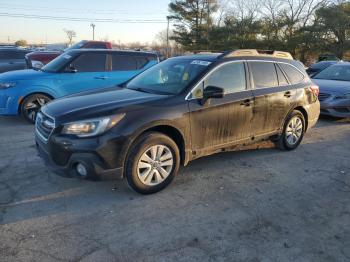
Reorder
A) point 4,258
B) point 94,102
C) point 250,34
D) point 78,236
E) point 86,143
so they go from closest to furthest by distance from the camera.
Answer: point 4,258
point 78,236
point 86,143
point 94,102
point 250,34

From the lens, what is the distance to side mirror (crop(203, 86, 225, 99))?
4.31 meters

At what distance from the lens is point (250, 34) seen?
45.2m

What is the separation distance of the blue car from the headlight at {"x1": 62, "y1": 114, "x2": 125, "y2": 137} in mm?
4314

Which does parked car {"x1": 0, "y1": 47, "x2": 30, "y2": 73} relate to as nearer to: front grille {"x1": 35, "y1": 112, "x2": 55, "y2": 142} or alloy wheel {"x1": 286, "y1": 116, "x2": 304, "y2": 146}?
front grille {"x1": 35, "y1": 112, "x2": 55, "y2": 142}

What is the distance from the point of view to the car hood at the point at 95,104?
3783mm

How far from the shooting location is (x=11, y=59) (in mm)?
14156

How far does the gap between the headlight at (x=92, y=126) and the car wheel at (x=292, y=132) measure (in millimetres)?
→ 3310

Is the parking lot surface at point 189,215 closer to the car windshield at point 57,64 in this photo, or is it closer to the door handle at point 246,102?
the door handle at point 246,102

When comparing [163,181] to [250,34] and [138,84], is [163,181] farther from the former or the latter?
[250,34]

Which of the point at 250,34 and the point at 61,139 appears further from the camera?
the point at 250,34

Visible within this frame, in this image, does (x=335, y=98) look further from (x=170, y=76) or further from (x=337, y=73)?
(x=170, y=76)

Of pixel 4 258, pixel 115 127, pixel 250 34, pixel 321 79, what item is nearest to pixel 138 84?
pixel 115 127

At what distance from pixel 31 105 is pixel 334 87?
7.56m

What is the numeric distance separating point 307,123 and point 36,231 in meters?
4.95
